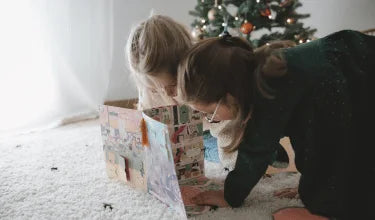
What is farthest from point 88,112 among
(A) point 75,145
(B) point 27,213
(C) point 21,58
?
(B) point 27,213

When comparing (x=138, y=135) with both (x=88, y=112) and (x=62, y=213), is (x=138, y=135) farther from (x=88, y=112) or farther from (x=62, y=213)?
(x=88, y=112)

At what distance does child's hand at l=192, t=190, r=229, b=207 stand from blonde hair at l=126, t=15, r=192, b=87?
11.6 inches

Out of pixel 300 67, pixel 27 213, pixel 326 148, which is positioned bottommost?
pixel 27 213

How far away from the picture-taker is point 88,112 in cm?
194

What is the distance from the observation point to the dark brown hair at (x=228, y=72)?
2.07 feet

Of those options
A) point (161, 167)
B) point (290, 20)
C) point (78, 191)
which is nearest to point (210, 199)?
point (161, 167)

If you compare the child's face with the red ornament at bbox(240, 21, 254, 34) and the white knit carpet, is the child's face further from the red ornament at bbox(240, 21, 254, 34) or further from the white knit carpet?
the red ornament at bbox(240, 21, 254, 34)

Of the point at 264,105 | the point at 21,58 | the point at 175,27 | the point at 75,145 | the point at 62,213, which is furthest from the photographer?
the point at 21,58

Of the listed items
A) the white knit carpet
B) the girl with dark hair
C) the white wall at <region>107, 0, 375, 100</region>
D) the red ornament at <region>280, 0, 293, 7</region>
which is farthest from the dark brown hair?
the white wall at <region>107, 0, 375, 100</region>

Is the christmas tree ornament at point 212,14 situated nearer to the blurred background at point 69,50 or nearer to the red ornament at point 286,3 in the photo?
the blurred background at point 69,50

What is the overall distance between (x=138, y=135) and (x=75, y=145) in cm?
67

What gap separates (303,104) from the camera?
676 millimetres

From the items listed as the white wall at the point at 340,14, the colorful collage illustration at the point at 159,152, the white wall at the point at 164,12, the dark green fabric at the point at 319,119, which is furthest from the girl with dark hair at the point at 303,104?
the white wall at the point at 340,14

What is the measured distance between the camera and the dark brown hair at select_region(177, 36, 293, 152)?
630 mm
